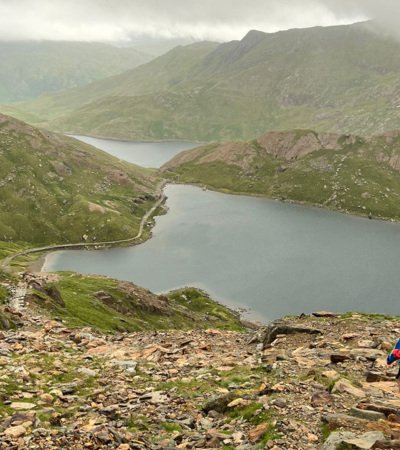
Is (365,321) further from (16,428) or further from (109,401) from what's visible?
(16,428)

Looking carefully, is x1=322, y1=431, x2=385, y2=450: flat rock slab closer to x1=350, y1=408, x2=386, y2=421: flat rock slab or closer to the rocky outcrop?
the rocky outcrop

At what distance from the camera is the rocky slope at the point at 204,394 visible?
19.2m

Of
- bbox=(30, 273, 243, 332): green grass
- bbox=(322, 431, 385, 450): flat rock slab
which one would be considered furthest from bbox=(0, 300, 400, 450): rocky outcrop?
bbox=(30, 273, 243, 332): green grass

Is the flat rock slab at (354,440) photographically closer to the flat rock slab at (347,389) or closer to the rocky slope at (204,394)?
the rocky slope at (204,394)

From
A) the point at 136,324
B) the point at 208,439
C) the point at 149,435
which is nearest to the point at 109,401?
the point at 149,435

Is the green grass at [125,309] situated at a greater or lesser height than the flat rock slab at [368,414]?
lesser

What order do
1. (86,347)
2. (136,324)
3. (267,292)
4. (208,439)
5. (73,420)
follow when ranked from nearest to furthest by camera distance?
(208,439) → (73,420) → (86,347) → (136,324) → (267,292)

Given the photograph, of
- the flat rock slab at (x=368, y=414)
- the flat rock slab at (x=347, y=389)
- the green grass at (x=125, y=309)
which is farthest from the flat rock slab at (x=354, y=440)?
the green grass at (x=125, y=309)

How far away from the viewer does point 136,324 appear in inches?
4070

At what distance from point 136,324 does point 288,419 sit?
86.4 m

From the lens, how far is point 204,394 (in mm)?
26734

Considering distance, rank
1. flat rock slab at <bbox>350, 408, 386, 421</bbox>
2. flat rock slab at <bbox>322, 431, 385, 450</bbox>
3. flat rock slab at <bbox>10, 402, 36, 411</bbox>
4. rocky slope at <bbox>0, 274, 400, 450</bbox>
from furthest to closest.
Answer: flat rock slab at <bbox>10, 402, 36, 411</bbox>
flat rock slab at <bbox>350, 408, 386, 421</bbox>
rocky slope at <bbox>0, 274, 400, 450</bbox>
flat rock slab at <bbox>322, 431, 385, 450</bbox>

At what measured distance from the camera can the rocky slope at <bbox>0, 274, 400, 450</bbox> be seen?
754 inches

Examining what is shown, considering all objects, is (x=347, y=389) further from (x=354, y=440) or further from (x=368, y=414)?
(x=354, y=440)
